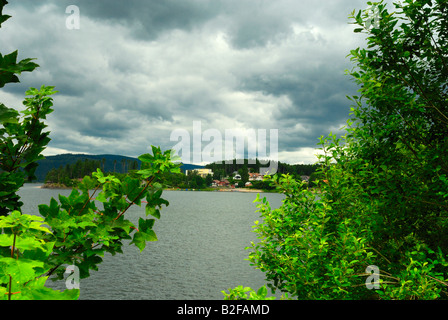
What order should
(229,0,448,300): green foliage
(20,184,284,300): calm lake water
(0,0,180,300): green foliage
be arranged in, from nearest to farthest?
(0,0,180,300): green foliage, (229,0,448,300): green foliage, (20,184,284,300): calm lake water

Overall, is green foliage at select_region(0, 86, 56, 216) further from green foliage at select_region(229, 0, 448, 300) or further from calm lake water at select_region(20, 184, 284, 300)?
calm lake water at select_region(20, 184, 284, 300)

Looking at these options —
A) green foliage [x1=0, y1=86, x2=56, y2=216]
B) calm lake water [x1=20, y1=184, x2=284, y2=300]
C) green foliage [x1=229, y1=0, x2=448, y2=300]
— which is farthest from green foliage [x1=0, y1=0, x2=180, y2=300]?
calm lake water [x1=20, y1=184, x2=284, y2=300]

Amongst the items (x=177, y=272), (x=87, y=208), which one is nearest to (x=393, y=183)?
(x=87, y=208)

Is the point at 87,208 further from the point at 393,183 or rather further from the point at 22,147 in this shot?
the point at 393,183

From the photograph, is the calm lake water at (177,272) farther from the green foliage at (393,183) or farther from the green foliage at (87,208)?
the green foliage at (87,208)

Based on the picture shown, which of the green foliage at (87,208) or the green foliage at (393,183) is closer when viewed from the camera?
the green foliage at (87,208)

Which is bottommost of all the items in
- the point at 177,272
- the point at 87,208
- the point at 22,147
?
the point at 177,272

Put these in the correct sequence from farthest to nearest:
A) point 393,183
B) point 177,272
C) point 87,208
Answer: point 177,272
point 393,183
point 87,208

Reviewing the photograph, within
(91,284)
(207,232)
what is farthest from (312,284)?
(207,232)

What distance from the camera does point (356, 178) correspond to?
21.0ft

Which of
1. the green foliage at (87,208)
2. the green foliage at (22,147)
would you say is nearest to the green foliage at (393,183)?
the green foliage at (87,208)
